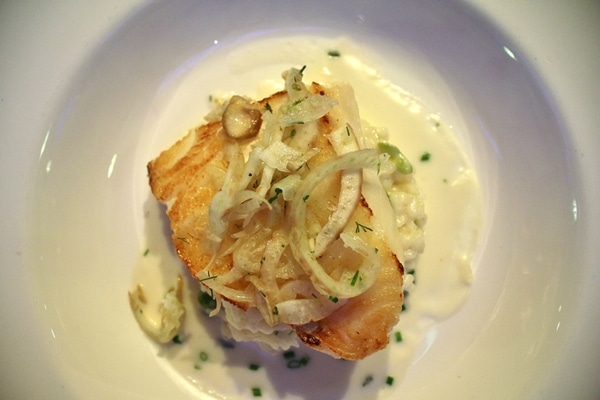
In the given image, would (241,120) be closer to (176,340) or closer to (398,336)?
(176,340)

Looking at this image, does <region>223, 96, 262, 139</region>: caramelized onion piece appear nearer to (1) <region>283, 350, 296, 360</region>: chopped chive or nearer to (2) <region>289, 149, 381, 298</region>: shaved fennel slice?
(2) <region>289, 149, 381, 298</region>: shaved fennel slice

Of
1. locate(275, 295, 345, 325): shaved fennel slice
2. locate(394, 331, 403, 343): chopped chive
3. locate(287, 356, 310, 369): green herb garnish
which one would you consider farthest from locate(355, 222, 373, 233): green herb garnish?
locate(287, 356, 310, 369): green herb garnish

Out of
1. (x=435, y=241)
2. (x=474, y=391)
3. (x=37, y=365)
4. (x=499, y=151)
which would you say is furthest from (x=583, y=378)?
(x=37, y=365)

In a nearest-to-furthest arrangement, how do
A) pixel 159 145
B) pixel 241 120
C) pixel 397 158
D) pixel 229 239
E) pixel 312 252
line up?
1. pixel 312 252
2. pixel 229 239
3. pixel 241 120
4. pixel 397 158
5. pixel 159 145

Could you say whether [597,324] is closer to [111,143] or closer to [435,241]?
[435,241]

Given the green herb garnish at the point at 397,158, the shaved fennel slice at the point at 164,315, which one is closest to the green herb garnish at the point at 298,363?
the shaved fennel slice at the point at 164,315

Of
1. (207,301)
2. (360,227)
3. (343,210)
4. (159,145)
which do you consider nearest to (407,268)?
(360,227)
